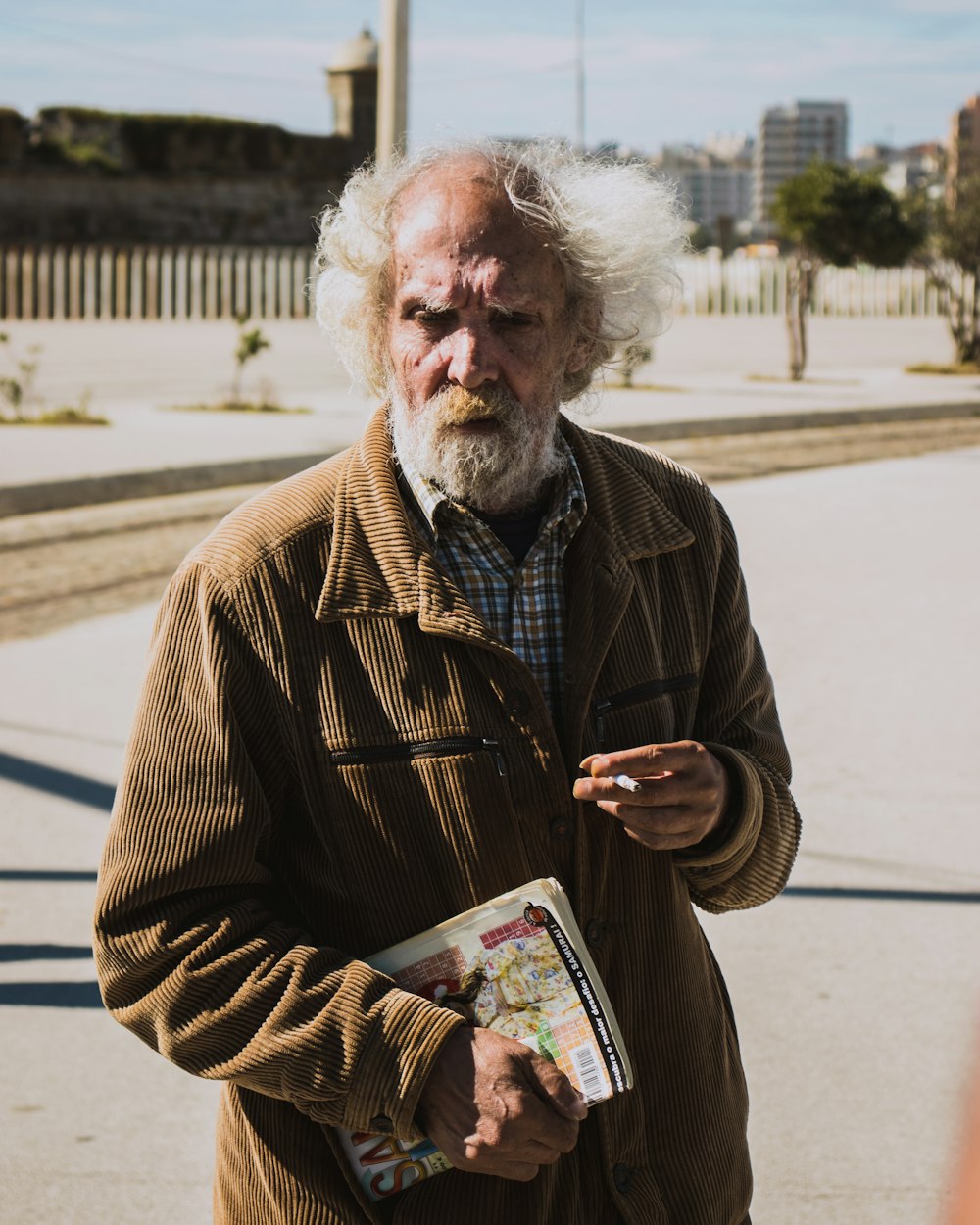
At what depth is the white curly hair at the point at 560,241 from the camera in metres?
2.19

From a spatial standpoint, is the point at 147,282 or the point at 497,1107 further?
the point at 147,282

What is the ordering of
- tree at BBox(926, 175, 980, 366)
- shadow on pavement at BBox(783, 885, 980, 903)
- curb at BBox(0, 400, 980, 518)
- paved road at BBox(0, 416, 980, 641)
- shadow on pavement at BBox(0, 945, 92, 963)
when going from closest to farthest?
shadow on pavement at BBox(0, 945, 92, 963)
shadow on pavement at BBox(783, 885, 980, 903)
paved road at BBox(0, 416, 980, 641)
curb at BBox(0, 400, 980, 518)
tree at BBox(926, 175, 980, 366)

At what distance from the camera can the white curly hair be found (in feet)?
7.17

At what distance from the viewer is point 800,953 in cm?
465

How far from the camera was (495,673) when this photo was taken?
2.00 metres

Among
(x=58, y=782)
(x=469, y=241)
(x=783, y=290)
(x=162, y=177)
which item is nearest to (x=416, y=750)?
(x=469, y=241)

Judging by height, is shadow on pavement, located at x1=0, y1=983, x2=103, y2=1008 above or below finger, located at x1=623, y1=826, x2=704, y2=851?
below

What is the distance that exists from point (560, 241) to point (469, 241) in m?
0.13

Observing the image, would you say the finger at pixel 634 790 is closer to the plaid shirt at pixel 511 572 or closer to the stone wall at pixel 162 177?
the plaid shirt at pixel 511 572

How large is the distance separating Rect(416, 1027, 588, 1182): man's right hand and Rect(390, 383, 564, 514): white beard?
0.68m

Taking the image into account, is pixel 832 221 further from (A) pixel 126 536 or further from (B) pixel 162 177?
(B) pixel 162 177

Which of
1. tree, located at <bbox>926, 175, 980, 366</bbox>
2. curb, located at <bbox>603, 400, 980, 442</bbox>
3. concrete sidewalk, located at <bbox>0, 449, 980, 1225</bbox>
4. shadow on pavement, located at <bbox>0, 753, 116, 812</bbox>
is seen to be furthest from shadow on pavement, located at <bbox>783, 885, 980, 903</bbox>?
tree, located at <bbox>926, 175, 980, 366</bbox>

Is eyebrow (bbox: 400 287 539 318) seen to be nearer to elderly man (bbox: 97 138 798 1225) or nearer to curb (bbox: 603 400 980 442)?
elderly man (bbox: 97 138 798 1225)

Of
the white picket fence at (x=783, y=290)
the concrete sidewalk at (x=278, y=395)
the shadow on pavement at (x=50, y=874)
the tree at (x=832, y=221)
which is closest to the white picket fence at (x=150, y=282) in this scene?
the concrete sidewalk at (x=278, y=395)
